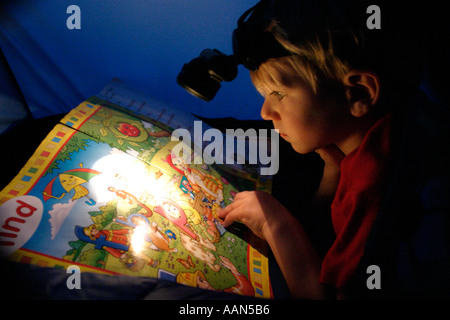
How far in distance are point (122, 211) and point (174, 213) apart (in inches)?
5.7

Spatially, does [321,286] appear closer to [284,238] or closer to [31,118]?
[284,238]

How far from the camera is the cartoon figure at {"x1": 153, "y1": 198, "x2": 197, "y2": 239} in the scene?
84 centimetres

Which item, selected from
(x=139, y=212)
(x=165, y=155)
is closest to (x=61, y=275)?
(x=139, y=212)

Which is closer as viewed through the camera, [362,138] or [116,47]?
[362,138]

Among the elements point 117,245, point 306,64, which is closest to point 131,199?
point 117,245

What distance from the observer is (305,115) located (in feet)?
2.32

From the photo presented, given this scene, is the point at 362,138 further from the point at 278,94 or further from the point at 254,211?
the point at 254,211

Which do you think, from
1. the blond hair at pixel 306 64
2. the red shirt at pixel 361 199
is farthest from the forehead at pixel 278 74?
the red shirt at pixel 361 199

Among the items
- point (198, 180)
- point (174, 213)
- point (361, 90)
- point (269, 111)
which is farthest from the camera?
point (198, 180)

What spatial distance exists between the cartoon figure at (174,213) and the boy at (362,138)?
0.27 meters

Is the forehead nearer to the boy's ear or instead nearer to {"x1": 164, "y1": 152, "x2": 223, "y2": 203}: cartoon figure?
the boy's ear

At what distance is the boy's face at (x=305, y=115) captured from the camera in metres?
0.68
